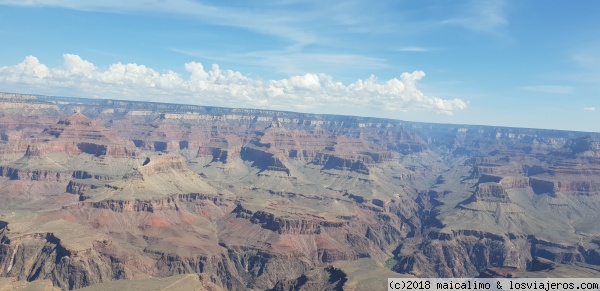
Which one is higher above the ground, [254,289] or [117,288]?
[117,288]

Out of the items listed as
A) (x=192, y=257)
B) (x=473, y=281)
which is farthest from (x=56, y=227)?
(x=473, y=281)

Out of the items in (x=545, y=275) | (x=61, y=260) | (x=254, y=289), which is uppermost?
(x=545, y=275)

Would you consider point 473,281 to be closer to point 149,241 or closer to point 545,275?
point 545,275

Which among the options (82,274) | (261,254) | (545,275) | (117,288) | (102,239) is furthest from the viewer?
(261,254)

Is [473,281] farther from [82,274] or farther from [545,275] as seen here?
[82,274]

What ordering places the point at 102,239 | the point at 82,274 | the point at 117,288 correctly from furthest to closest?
1. the point at 102,239
2. the point at 82,274
3. the point at 117,288

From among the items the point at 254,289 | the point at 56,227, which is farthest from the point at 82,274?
the point at 254,289

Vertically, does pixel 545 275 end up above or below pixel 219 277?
above

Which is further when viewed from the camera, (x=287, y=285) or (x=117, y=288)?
(x=287, y=285)

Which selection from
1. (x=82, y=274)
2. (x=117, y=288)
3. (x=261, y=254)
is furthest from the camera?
(x=261, y=254)
